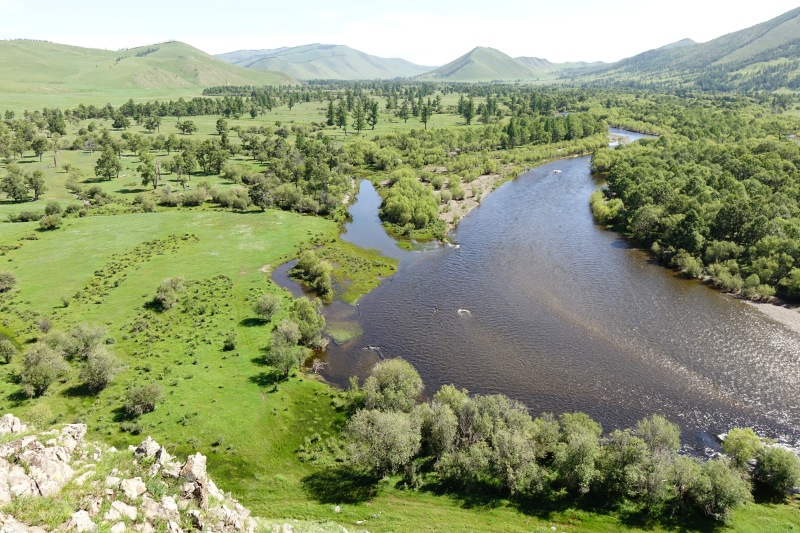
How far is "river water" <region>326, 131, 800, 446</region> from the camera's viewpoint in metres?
67.1

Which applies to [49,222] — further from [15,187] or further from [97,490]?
[97,490]

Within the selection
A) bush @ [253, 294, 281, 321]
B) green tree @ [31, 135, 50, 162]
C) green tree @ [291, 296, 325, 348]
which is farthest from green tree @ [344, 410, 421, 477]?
green tree @ [31, 135, 50, 162]

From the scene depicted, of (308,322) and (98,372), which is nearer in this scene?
(98,372)

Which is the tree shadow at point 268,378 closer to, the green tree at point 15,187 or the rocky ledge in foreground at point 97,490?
the rocky ledge in foreground at point 97,490

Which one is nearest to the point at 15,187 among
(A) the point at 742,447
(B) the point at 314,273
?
(B) the point at 314,273

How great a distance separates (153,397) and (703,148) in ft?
710

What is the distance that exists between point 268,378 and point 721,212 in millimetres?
116787

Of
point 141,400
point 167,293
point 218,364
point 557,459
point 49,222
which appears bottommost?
point 218,364

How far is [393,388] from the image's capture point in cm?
6266

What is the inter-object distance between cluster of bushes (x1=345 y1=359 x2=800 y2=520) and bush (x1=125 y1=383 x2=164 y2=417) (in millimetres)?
28614

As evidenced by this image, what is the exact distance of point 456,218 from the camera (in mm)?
150500

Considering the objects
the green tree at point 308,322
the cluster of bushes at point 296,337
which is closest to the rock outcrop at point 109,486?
the cluster of bushes at point 296,337

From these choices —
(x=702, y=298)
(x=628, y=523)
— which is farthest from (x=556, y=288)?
(x=628, y=523)

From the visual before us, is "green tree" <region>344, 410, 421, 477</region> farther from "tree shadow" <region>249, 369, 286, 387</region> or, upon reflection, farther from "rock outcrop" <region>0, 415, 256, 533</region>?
"tree shadow" <region>249, 369, 286, 387</region>
